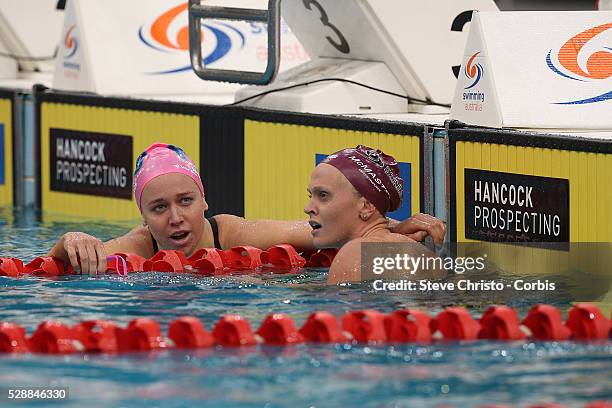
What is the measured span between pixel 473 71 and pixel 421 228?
1.27m

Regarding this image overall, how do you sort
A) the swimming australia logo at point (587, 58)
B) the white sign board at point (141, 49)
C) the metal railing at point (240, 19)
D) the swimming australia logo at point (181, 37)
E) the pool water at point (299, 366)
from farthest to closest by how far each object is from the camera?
the swimming australia logo at point (181, 37), the white sign board at point (141, 49), the metal railing at point (240, 19), the swimming australia logo at point (587, 58), the pool water at point (299, 366)

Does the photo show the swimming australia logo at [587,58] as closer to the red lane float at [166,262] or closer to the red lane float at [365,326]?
the red lane float at [166,262]

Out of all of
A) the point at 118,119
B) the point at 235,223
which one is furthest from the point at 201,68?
the point at 235,223

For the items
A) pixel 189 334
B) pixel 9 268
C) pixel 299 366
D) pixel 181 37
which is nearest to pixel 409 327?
pixel 299 366

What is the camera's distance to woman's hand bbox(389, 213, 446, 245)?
6.14m

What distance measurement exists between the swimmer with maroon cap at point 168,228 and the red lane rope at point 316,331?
3.80ft

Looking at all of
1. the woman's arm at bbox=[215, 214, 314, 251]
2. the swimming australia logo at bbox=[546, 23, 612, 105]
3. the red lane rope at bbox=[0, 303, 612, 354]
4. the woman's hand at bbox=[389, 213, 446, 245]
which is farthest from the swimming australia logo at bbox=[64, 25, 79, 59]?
the red lane rope at bbox=[0, 303, 612, 354]

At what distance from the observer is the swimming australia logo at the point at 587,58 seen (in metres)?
7.02

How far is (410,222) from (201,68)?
10.2 ft

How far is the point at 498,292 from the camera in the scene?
6.03 meters

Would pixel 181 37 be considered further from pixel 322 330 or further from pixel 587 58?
pixel 322 330

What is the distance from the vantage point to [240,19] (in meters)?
8.85

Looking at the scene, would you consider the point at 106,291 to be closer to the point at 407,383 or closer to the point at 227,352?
the point at 227,352

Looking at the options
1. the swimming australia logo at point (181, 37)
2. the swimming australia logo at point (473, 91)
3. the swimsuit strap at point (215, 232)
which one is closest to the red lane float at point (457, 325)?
the swimsuit strap at point (215, 232)
